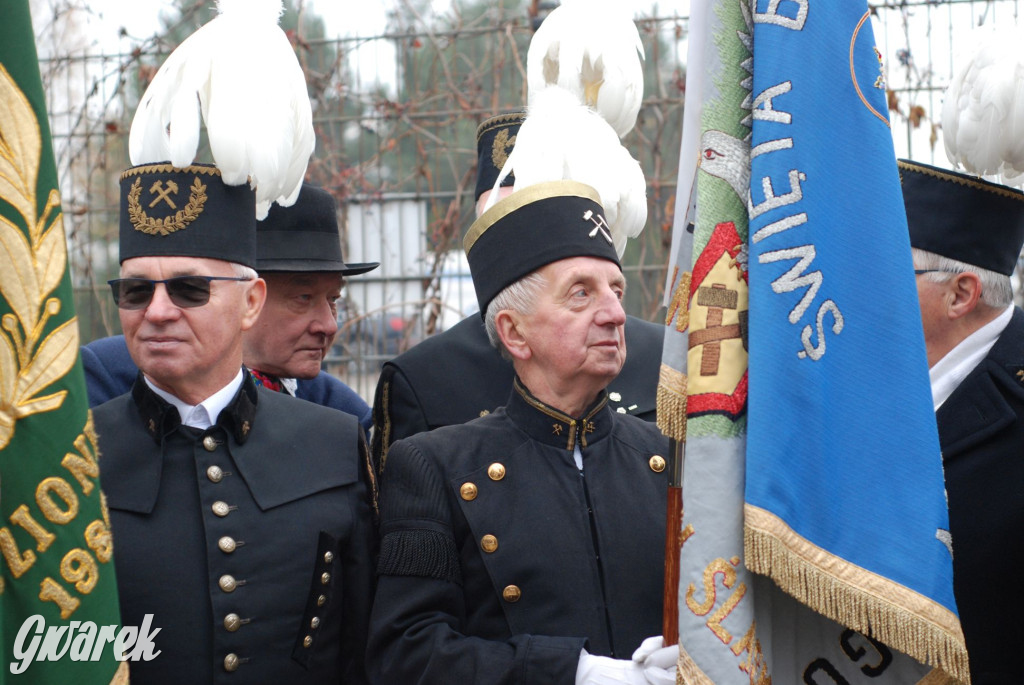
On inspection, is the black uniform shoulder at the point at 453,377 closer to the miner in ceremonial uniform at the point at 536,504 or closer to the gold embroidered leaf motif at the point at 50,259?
the miner in ceremonial uniform at the point at 536,504

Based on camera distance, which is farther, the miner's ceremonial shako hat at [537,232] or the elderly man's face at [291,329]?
the elderly man's face at [291,329]

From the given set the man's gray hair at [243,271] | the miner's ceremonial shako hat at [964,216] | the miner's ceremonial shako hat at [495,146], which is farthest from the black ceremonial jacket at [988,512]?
the man's gray hair at [243,271]

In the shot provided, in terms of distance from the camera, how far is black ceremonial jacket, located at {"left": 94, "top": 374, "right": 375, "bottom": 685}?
9.66ft

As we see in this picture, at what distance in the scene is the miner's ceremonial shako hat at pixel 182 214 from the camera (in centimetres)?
314

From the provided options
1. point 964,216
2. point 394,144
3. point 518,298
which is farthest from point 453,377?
point 394,144

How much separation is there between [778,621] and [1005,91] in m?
1.54

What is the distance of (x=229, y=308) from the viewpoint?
10.4ft

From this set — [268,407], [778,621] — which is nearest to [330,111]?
[268,407]

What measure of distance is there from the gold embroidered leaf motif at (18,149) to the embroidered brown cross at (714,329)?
4.32 feet

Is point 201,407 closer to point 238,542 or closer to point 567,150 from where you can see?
point 238,542

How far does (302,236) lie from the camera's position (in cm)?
439

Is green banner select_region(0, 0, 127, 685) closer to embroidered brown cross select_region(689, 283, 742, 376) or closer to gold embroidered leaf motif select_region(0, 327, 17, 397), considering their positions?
gold embroidered leaf motif select_region(0, 327, 17, 397)

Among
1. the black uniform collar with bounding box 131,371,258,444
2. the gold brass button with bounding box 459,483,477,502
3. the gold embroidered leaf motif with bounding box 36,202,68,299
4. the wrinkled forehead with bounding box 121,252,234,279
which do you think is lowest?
the gold brass button with bounding box 459,483,477,502

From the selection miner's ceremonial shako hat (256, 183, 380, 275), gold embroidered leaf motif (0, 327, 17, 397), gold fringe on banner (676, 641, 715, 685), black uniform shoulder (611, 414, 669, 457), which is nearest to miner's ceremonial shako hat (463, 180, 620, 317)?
black uniform shoulder (611, 414, 669, 457)
